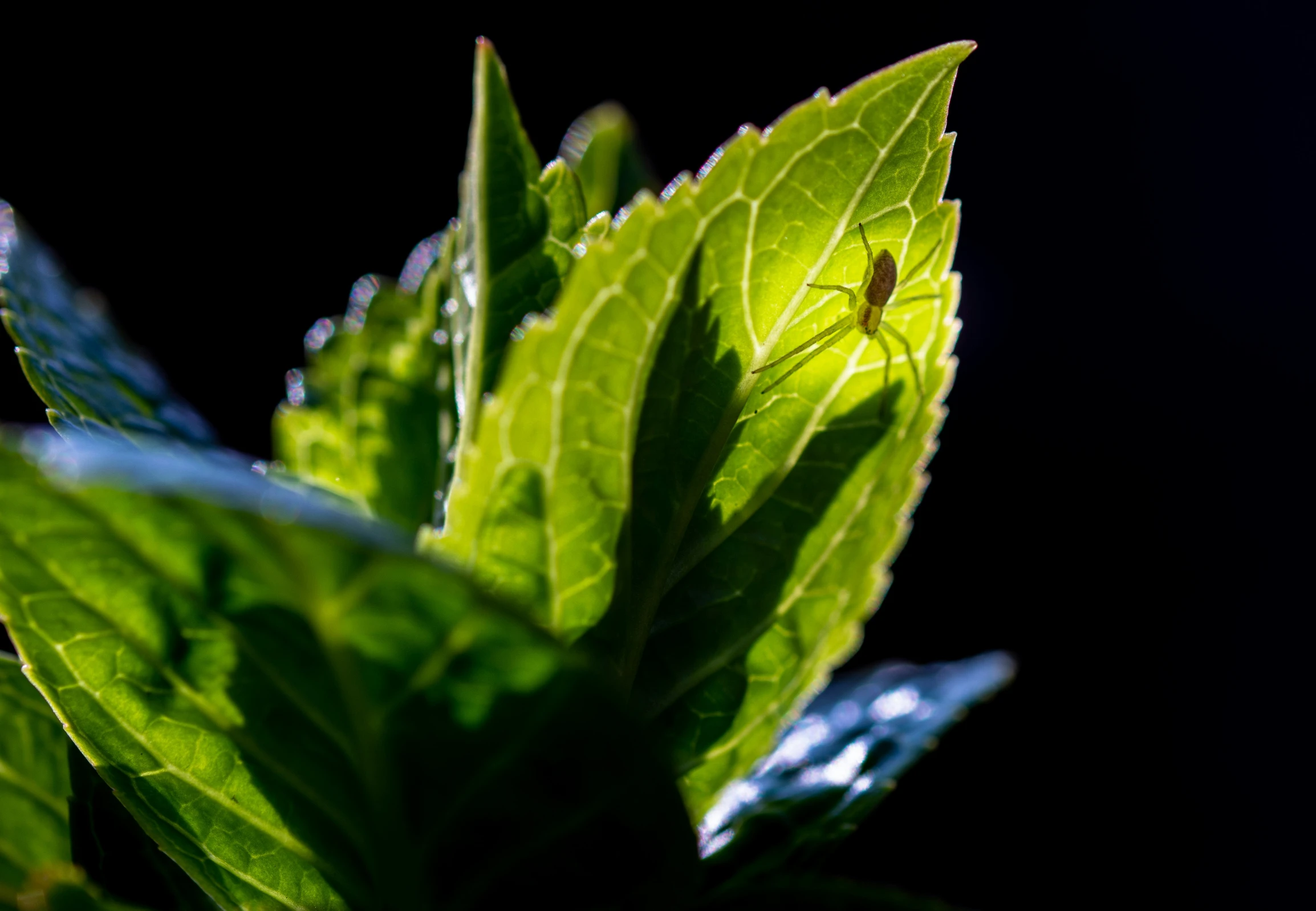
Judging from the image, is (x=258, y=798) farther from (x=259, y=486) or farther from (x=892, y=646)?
(x=892, y=646)

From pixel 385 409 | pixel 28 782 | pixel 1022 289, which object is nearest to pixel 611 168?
pixel 385 409

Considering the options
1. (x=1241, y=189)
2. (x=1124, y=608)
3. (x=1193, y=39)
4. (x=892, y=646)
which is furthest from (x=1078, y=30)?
(x=892, y=646)

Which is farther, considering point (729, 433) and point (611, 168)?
point (611, 168)

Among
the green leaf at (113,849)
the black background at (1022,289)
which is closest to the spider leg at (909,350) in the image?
the green leaf at (113,849)

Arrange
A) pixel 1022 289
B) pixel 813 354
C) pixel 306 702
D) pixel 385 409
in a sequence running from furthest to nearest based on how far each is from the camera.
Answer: pixel 1022 289 → pixel 385 409 → pixel 813 354 → pixel 306 702

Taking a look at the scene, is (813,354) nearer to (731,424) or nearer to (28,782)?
(731,424)

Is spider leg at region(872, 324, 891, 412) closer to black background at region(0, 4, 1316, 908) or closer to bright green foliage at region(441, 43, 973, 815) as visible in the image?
bright green foliage at region(441, 43, 973, 815)

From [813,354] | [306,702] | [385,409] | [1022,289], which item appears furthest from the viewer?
[1022,289]
